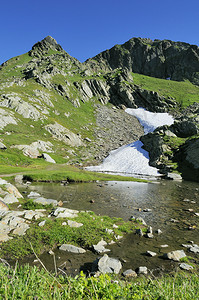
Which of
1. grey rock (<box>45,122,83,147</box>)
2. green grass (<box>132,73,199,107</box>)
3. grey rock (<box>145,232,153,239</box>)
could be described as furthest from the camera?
green grass (<box>132,73,199,107</box>)

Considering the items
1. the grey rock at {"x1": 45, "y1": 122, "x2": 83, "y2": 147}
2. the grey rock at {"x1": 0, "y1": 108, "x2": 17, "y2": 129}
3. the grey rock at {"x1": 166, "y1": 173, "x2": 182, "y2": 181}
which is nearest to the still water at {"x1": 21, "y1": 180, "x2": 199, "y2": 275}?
the grey rock at {"x1": 166, "y1": 173, "x2": 182, "y2": 181}

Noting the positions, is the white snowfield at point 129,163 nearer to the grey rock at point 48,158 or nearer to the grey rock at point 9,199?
the grey rock at point 48,158

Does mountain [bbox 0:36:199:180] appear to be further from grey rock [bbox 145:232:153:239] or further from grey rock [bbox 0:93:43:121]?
grey rock [bbox 145:232:153:239]

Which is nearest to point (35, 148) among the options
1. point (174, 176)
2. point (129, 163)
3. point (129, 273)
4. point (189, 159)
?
point (129, 163)

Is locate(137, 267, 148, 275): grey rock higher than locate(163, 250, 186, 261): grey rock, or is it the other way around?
locate(137, 267, 148, 275): grey rock

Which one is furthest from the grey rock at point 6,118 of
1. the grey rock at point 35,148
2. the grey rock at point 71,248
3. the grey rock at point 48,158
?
the grey rock at point 71,248

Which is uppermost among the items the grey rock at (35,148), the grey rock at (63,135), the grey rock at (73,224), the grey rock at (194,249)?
the grey rock at (63,135)

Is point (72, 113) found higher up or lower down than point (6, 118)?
higher up

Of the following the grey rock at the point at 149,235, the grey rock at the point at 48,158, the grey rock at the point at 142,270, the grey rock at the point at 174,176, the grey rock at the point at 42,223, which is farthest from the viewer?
the grey rock at the point at 48,158

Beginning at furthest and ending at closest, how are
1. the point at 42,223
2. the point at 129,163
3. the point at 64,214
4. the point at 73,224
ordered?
the point at 129,163, the point at 64,214, the point at 73,224, the point at 42,223

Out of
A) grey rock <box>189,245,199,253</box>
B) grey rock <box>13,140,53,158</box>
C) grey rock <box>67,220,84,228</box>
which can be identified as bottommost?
grey rock <box>189,245,199,253</box>

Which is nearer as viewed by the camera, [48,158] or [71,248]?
[71,248]

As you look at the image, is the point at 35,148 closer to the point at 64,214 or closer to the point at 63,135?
the point at 63,135

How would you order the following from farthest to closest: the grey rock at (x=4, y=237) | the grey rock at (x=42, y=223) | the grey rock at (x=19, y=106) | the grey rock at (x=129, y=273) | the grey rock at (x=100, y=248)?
the grey rock at (x=19, y=106)
the grey rock at (x=42, y=223)
the grey rock at (x=100, y=248)
the grey rock at (x=4, y=237)
the grey rock at (x=129, y=273)
